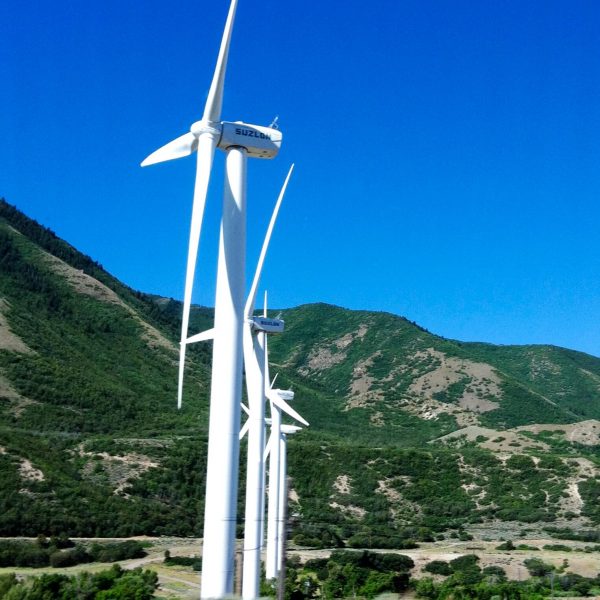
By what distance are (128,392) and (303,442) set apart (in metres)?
25.7

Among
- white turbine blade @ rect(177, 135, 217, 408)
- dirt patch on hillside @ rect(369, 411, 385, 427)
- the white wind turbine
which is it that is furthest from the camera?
dirt patch on hillside @ rect(369, 411, 385, 427)

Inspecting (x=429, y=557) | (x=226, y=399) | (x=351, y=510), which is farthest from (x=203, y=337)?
(x=351, y=510)

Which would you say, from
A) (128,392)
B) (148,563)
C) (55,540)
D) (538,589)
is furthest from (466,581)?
(128,392)

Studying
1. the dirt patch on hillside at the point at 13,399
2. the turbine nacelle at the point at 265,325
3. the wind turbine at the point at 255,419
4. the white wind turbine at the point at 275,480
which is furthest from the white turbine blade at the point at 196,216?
the dirt patch on hillside at the point at 13,399

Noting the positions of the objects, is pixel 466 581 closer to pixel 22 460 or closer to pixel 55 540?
pixel 55 540

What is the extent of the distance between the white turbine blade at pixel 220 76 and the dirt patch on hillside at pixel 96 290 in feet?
435

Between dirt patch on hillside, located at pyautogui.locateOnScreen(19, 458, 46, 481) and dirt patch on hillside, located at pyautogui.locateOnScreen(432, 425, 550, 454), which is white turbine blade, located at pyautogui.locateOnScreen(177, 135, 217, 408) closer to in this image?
dirt patch on hillside, located at pyautogui.locateOnScreen(19, 458, 46, 481)

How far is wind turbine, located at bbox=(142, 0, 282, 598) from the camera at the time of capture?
1911 centimetres

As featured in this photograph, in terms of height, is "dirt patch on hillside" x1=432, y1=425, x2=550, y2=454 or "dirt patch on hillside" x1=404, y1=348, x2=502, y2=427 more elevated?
"dirt patch on hillside" x1=404, y1=348, x2=502, y2=427

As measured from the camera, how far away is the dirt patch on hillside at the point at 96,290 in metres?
154

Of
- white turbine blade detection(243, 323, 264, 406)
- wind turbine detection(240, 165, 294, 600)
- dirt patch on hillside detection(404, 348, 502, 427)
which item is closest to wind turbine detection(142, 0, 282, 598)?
wind turbine detection(240, 165, 294, 600)

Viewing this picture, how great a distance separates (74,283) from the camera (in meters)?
159

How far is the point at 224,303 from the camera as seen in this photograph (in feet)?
66.7

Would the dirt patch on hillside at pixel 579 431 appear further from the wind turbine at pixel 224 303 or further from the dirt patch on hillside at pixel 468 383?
the wind turbine at pixel 224 303
